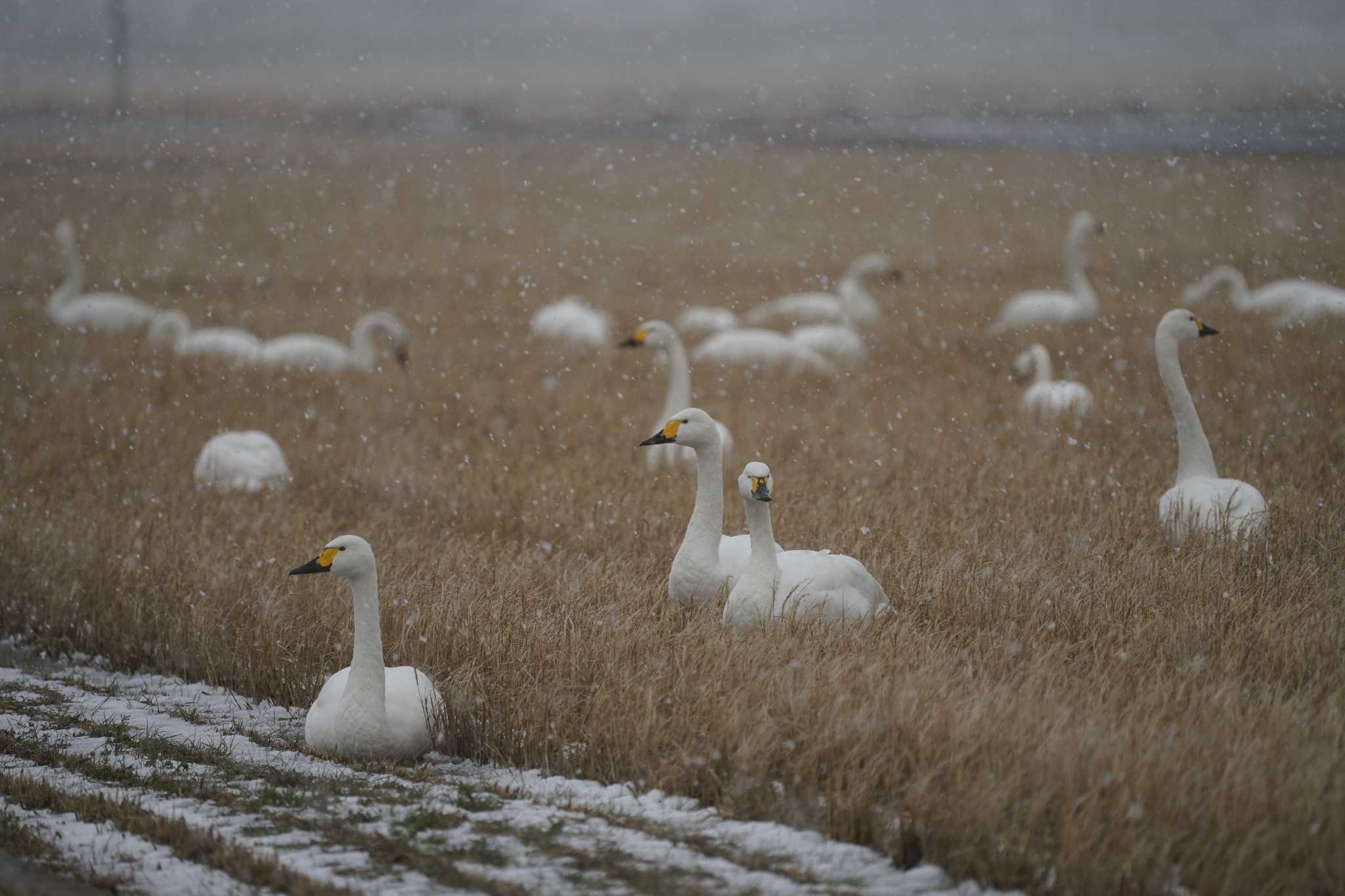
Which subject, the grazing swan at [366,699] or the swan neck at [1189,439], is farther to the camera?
the swan neck at [1189,439]

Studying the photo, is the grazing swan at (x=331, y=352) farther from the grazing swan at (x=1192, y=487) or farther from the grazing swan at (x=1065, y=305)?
the grazing swan at (x=1192, y=487)

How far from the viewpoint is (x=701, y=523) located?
20.9 ft

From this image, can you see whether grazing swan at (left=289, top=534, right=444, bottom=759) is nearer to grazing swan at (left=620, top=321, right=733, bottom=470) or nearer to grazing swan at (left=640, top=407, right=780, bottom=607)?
grazing swan at (left=640, top=407, right=780, bottom=607)

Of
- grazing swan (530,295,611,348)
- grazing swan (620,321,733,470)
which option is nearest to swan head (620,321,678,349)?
grazing swan (620,321,733,470)

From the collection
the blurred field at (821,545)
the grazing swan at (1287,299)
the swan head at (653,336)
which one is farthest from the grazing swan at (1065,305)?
the swan head at (653,336)

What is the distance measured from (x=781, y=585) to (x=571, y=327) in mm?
12855

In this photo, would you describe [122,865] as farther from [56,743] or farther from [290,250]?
[290,250]

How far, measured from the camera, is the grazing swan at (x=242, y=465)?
9.52m

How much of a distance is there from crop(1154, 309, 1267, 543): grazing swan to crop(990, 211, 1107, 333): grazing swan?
964 centimetres

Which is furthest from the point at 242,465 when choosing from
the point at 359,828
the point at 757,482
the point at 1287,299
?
the point at 1287,299

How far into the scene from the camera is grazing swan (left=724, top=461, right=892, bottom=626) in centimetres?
581

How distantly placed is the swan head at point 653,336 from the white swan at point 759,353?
4711mm

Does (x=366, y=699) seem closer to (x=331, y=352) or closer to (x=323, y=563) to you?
(x=323, y=563)

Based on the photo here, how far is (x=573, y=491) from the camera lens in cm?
908
